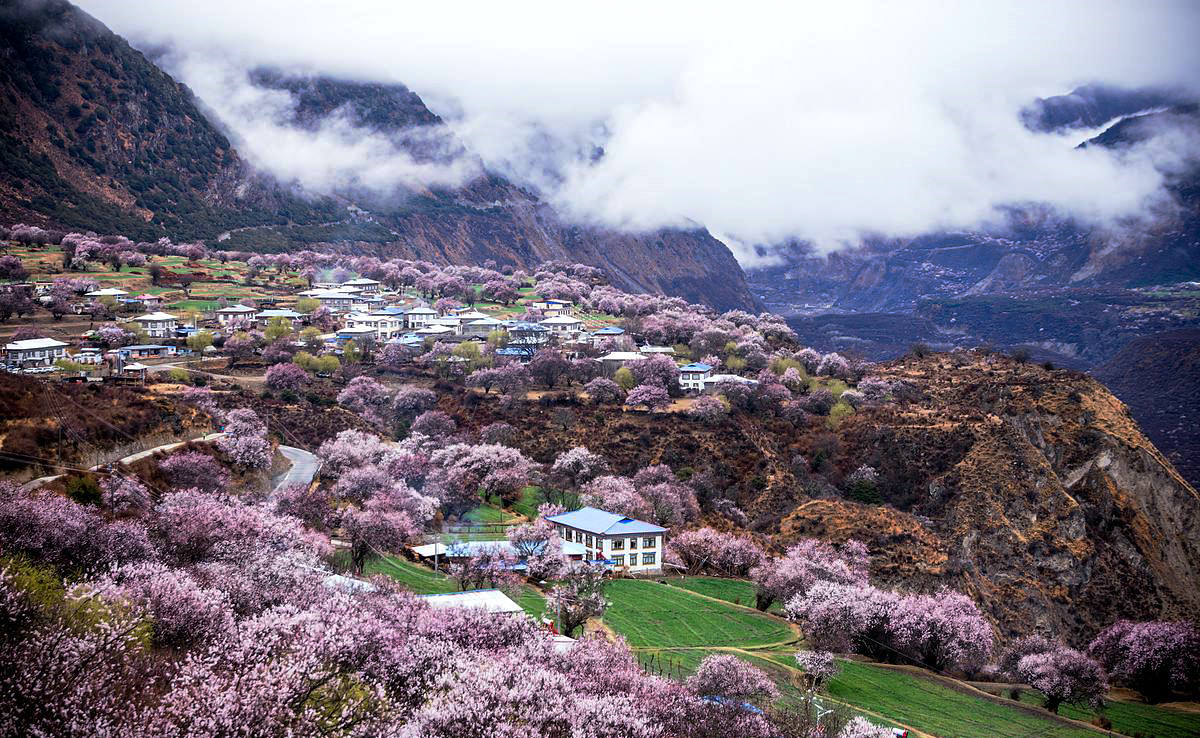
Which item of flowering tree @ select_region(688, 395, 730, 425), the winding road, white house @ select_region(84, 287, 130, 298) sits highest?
white house @ select_region(84, 287, 130, 298)

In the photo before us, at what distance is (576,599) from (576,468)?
2907 centimetres

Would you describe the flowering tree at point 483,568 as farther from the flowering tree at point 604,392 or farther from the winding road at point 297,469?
the flowering tree at point 604,392

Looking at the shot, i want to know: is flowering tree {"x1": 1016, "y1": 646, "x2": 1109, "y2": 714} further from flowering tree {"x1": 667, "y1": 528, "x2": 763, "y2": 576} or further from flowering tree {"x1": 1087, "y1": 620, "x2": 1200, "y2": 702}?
flowering tree {"x1": 667, "y1": 528, "x2": 763, "y2": 576}

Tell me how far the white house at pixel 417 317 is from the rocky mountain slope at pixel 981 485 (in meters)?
25.4

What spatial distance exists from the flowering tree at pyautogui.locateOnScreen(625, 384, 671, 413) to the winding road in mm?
30304

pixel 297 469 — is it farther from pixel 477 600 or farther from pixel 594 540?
pixel 477 600

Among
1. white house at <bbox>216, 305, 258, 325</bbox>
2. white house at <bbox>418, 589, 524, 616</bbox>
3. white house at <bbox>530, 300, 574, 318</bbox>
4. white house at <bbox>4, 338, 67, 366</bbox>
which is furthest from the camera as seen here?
white house at <bbox>530, 300, 574, 318</bbox>

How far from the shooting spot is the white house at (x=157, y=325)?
75250 mm

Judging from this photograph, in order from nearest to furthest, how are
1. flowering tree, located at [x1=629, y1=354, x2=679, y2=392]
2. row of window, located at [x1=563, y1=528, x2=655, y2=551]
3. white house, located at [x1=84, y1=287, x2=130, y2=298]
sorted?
row of window, located at [x1=563, y1=528, x2=655, y2=551]
flowering tree, located at [x1=629, y1=354, x2=679, y2=392]
white house, located at [x1=84, y1=287, x2=130, y2=298]

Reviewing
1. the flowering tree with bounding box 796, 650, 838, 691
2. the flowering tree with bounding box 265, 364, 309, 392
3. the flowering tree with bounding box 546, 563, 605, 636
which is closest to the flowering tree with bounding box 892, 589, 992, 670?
the flowering tree with bounding box 796, 650, 838, 691

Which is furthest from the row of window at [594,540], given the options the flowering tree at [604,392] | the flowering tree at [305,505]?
the flowering tree at [604,392]

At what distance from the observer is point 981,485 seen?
191 ft

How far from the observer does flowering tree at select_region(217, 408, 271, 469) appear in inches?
1576

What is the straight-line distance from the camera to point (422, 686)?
675 inches
